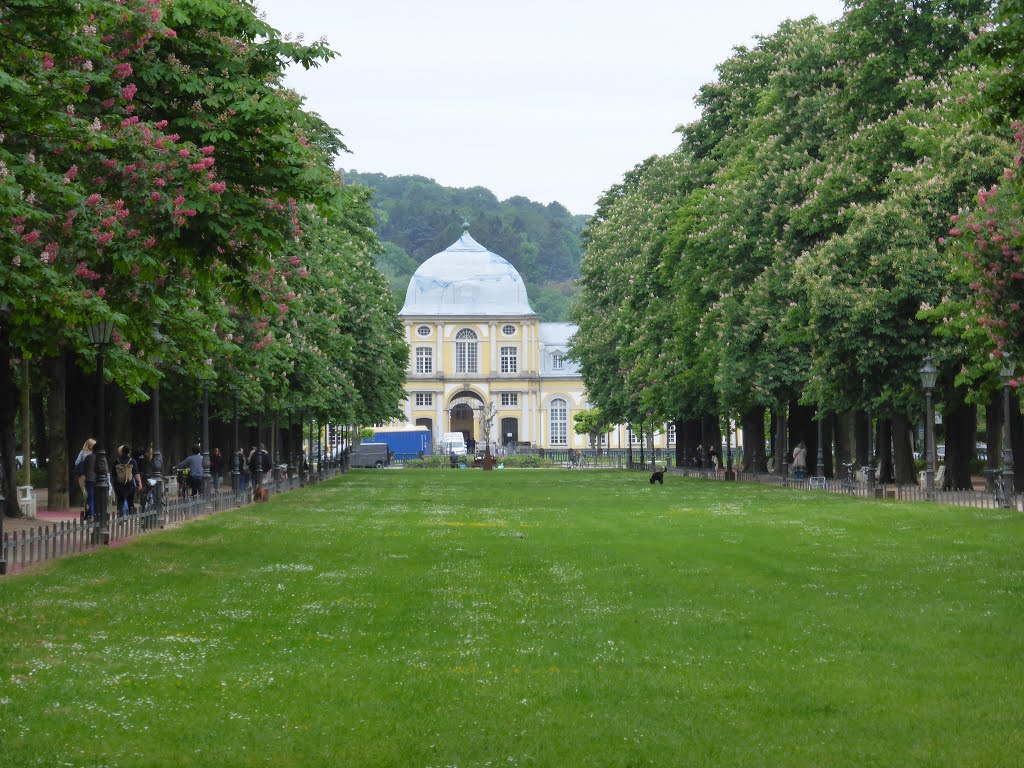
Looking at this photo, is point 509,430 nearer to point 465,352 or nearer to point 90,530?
point 465,352

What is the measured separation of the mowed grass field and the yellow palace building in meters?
109

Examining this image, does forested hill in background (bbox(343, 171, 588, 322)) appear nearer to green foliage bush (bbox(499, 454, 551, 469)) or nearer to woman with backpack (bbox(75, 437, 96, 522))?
green foliage bush (bbox(499, 454, 551, 469))

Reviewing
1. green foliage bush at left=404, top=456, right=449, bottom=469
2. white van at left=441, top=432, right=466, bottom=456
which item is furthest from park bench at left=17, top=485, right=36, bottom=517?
white van at left=441, top=432, right=466, bottom=456

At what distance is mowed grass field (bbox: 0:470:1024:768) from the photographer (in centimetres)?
893

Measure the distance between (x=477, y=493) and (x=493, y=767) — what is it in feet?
126

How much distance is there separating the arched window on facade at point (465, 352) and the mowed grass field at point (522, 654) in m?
109

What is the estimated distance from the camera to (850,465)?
5419cm

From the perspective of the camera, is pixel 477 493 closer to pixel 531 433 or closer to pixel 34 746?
pixel 34 746

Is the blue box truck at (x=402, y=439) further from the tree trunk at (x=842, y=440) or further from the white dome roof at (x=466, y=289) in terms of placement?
the tree trunk at (x=842, y=440)

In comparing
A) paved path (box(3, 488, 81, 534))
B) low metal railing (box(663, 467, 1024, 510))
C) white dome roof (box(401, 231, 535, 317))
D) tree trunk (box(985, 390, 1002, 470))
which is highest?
white dome roof (box(401, 231, 535, 317))

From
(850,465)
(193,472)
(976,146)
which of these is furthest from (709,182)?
(193,472)

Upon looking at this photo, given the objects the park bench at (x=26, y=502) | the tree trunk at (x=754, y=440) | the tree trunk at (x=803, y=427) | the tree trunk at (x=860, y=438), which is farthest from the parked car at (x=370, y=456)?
the park bench at (x=26, y=502)

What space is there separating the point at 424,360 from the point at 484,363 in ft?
17.5

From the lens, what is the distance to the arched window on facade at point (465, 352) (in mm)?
133625
